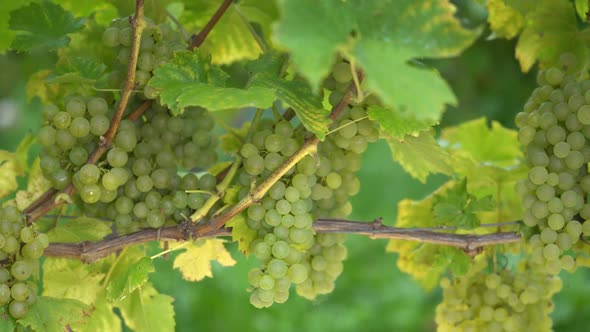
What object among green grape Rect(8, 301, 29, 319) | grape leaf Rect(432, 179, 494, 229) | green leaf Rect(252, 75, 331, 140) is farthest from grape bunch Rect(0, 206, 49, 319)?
grape leaf Rect(432, 179, 494, 229)

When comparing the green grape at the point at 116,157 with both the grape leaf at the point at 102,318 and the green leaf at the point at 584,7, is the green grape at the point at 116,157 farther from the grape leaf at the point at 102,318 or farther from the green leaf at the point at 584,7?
the green leaf at the point at 584,7

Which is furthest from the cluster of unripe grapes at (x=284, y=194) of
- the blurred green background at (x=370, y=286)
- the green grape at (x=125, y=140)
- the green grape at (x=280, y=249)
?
the blurred green background at (x=370, y=286)

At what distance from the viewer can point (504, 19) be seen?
2.55 feet

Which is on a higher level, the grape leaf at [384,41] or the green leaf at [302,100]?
the grape leaf at [384,41]

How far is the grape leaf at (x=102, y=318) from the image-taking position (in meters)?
0.68

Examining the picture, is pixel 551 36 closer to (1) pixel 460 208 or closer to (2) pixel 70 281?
(1) pixel 460 208

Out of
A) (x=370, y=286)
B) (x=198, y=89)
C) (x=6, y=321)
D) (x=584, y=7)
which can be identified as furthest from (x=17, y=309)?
(x=370, y=286)

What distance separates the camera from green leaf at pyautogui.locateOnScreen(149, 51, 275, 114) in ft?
1.57

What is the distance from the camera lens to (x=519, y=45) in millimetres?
758

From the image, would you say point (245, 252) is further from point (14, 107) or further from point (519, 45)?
point (14, 107)

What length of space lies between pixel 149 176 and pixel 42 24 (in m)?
0.18

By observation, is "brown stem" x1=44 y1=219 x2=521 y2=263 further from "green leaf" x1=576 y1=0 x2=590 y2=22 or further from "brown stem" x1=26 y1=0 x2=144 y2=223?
"green leaf" x1=576 y1=0 x2=590 y2=22

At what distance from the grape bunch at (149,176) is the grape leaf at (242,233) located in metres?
0.04

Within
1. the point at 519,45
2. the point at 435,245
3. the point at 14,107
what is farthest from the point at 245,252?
the point at 14,107
